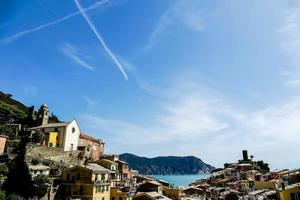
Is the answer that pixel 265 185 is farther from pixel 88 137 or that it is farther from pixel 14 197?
→ pixel 14 197

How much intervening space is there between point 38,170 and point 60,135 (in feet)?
71.2

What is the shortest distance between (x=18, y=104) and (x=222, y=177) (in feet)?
266

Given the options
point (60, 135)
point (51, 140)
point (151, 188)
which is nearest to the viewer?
point (151, 188)

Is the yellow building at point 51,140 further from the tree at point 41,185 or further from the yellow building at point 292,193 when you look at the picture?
the yellow building at point 292,193

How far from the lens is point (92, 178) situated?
55500 millimetres

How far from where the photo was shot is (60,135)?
7175 centimetres

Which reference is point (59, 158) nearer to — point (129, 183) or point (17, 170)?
point (17, 170)

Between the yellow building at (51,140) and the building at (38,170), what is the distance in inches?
616

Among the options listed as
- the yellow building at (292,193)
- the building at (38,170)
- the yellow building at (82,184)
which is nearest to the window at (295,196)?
the yellow building at (292,193)

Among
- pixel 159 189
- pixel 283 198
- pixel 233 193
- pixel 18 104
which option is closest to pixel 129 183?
pixel 159 189

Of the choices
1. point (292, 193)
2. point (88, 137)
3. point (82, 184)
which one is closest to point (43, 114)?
point (88, 137)

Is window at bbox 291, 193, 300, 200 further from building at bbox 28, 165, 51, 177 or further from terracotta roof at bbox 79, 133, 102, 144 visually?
terracotta roof at bbox 79, 133, 102, 144

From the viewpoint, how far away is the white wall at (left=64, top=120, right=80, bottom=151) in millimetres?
72062

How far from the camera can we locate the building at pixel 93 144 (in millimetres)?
82031
